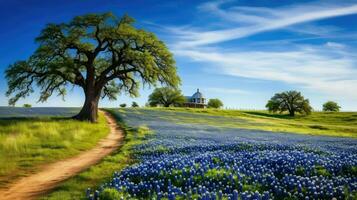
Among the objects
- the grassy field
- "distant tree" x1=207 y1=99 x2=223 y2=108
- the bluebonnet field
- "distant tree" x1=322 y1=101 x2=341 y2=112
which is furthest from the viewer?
"distant tree" x1=207 y1=99 x2=223 y2=108

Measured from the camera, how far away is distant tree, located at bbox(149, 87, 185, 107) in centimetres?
12912

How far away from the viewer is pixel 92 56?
4084cm

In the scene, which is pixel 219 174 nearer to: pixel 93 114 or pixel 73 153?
pixel 73 153

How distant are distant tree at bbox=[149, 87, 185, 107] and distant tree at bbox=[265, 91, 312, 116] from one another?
3672 centimetres

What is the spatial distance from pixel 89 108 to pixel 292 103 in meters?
80.5

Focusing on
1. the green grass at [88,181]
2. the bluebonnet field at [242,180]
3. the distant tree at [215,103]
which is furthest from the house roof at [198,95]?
the bluebonnet field at [242,180]

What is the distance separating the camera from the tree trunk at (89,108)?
3897 centimetres

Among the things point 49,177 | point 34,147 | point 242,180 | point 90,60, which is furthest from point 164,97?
point 242,180

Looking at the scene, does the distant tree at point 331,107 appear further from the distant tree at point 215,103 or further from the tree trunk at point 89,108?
the tree trunk at point 89,108

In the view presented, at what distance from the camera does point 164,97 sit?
130875 millimetres

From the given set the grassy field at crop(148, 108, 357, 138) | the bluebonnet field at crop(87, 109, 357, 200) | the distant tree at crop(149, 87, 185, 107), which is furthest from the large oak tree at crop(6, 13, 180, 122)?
the distant tree at crop(149, 87, 185, 107)

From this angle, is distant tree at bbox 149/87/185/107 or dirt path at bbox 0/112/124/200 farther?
distant tree at bbox 149/87/185/107

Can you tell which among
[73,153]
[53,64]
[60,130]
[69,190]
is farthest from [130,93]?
[69,190]

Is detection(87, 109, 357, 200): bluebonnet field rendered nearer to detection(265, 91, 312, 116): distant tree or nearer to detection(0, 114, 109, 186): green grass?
detection(0, 114, 109, 186): green grass
